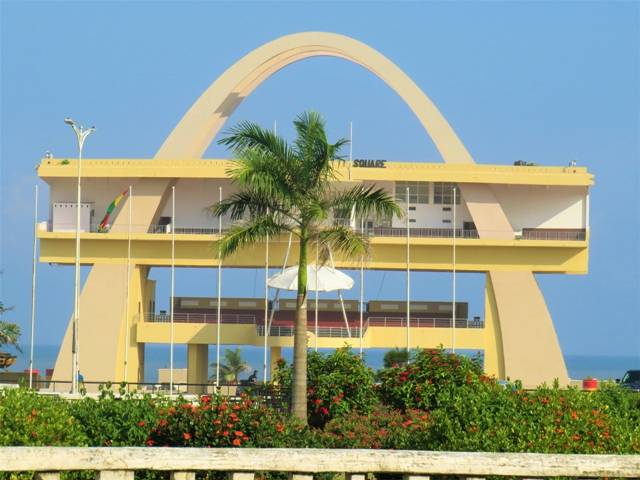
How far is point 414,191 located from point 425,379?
33204 mm

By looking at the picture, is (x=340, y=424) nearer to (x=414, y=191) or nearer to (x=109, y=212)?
(x=414, y=191)

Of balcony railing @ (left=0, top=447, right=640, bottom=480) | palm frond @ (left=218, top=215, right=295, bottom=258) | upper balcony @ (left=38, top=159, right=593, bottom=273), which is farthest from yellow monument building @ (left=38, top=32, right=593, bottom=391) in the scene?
balcony railing @ (left=0, top=447, right=640, bottom=480)

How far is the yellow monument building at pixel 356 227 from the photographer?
59469 mm

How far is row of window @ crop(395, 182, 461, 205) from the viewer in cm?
6184

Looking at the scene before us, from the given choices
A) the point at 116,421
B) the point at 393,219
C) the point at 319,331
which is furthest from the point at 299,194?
the point at 393,219

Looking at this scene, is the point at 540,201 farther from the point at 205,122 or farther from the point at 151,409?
the point at 151,409

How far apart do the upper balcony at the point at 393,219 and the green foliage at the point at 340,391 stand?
28799mm

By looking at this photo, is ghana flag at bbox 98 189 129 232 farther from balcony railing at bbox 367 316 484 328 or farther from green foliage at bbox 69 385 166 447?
green foliage at bbox 69 385 166 447

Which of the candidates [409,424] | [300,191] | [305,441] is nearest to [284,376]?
[300,191]

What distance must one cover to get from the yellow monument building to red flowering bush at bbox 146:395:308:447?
3796cm

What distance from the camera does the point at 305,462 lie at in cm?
948

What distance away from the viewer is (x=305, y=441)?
65.8ft

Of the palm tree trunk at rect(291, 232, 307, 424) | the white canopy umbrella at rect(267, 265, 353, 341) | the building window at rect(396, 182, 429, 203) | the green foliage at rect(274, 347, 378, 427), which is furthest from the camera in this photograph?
the building window at rect(396, 182, 429, 203)

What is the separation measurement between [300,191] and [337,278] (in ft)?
48.9
